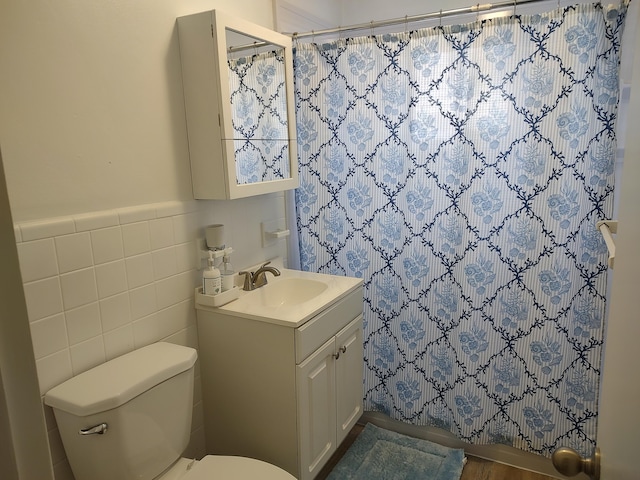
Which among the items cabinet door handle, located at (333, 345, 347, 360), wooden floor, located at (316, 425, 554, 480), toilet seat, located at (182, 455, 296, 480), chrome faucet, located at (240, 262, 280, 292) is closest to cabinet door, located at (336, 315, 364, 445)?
cabinet door handle, located at (333, 345, 347, 360)

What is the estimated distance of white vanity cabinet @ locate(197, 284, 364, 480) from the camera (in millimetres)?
1658

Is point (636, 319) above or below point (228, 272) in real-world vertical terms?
above

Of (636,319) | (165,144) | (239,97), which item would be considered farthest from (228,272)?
(636,319)

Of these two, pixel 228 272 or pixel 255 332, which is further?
pixel 228 272

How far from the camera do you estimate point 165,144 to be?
5.48 ft

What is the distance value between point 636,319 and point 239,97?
62.1 inches

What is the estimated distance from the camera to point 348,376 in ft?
6.71

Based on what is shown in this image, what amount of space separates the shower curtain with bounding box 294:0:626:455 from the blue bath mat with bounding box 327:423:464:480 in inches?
4.9

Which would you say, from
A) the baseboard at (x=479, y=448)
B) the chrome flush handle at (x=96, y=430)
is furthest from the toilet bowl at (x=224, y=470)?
the baseboard at (x=479, y=448)

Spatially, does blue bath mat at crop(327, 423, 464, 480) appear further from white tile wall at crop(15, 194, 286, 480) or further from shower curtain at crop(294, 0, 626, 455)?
white tile wall at crop(15, 194, 286, 480)

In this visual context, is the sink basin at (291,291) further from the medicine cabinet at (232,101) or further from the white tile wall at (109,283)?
the medicine cabinet at (232,101)

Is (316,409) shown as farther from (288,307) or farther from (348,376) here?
(288,307)

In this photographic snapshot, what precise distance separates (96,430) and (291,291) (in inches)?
40.7

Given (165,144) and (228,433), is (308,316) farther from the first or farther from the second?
(165,144)
